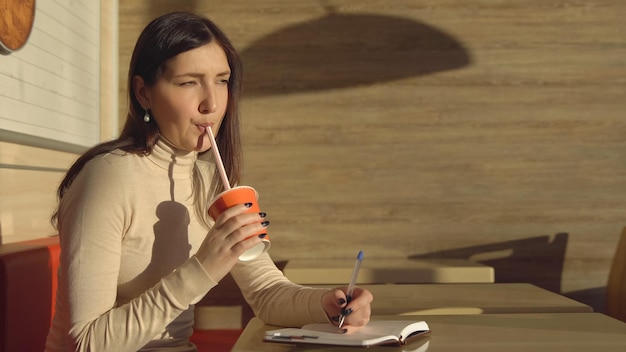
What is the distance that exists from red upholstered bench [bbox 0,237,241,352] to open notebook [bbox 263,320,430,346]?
0.69 m

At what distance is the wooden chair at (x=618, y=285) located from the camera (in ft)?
10.2

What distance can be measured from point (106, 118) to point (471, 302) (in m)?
1.88

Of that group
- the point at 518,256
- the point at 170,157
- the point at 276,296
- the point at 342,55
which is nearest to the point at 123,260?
the point at 170,157

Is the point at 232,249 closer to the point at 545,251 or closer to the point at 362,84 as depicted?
Answer: the point at 362,84

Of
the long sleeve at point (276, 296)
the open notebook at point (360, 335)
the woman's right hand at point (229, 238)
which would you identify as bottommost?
the open notebook at point (360, 335)

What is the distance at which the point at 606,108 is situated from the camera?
134 inches

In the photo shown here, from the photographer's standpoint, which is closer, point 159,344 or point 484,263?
point 159,344

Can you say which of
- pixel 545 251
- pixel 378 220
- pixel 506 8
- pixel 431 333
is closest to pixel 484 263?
pixel 545 251

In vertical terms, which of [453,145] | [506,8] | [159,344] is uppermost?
[506,8]

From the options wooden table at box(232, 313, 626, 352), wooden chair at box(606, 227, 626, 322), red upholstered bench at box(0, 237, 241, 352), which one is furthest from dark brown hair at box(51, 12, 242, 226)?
wooden chair at box(606, 227, 626, 322)

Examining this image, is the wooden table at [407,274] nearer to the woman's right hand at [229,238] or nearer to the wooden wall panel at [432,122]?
the wooden wall panel at [432,122]

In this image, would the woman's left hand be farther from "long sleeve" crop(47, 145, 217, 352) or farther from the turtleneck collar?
the turtleneck collar

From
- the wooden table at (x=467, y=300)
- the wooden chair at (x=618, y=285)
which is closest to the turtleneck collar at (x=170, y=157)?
the wooden table at (x=467, y=300)

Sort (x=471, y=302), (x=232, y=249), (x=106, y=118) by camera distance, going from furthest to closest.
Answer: (x=106, y=118) < (x=471, y=302) < (x=232, y=249)
